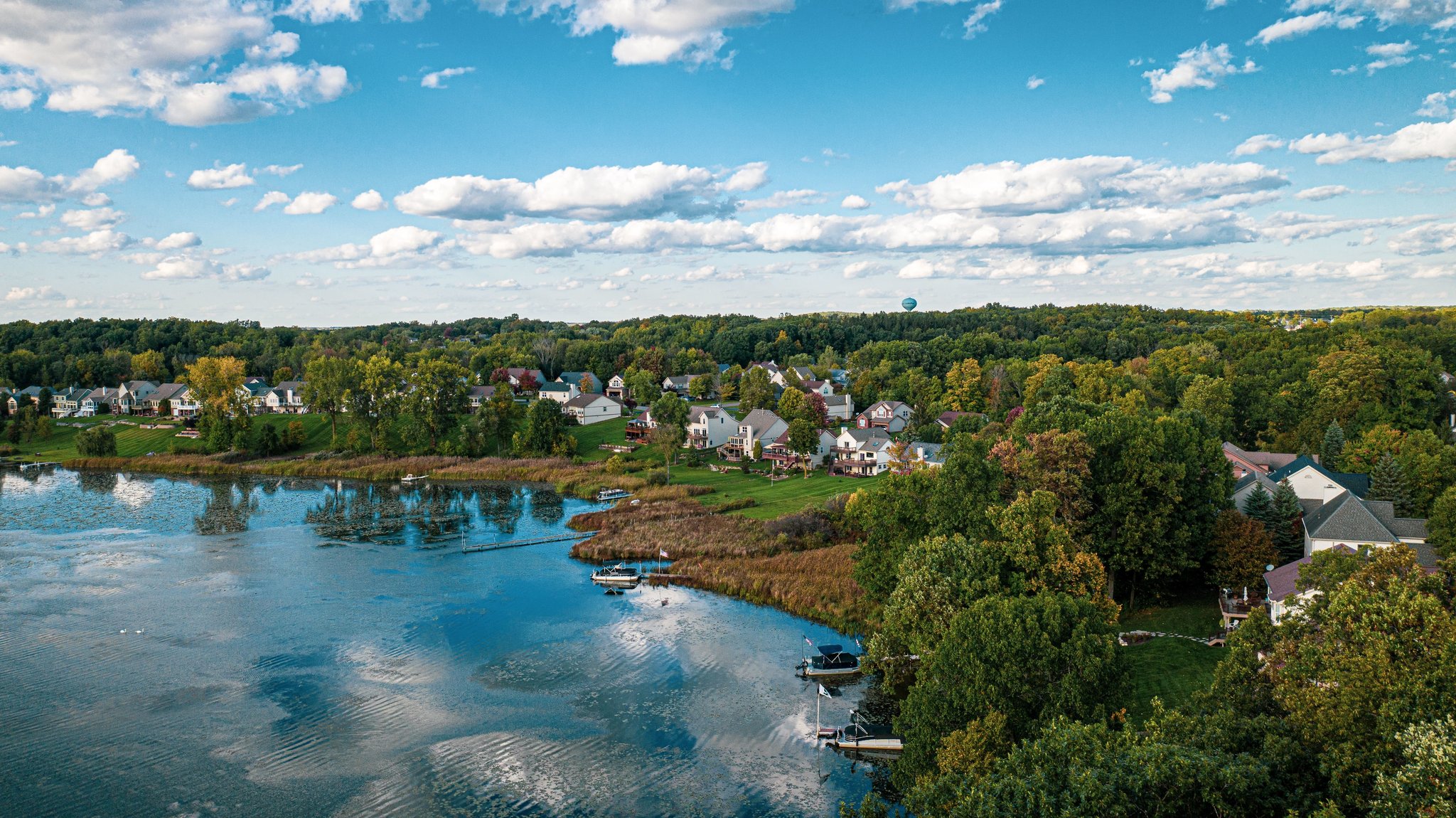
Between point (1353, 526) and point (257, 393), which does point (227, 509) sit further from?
point (1353, 526)

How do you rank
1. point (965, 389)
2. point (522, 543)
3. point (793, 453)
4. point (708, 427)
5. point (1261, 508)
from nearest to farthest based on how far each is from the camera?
point (1261, 508), point (522, 543), point (793, 453), point (708, 427), point (965, 389)

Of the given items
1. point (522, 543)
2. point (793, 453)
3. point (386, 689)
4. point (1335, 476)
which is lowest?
point (386, 689)

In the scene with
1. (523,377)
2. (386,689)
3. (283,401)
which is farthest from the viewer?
(523,377)

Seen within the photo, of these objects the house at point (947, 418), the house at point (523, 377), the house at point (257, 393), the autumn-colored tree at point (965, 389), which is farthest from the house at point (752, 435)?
the house at point (257, 393)

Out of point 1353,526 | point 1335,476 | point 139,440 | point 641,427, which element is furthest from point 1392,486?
point 139,440

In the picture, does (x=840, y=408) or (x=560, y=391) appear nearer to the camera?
(x=840, y=408)

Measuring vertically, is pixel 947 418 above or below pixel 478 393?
below

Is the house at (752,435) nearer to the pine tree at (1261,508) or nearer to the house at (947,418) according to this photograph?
the house at (947,418)
